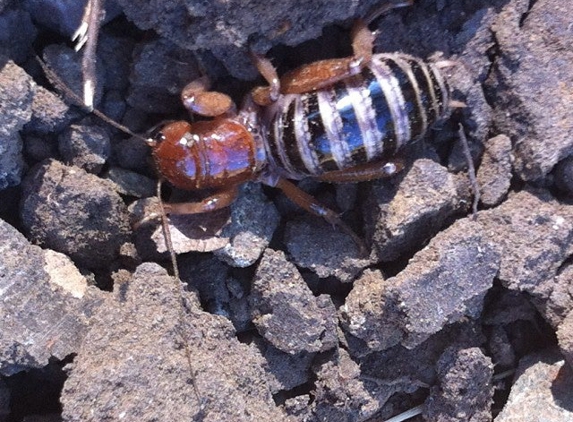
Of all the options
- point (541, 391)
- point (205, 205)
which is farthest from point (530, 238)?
point (205, 205)

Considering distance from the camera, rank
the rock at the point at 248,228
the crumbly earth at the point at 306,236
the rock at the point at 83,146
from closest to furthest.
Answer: the crumbly earth at the point at 306,236
the rock at the point at 83,146
the rock at the point at 248,228

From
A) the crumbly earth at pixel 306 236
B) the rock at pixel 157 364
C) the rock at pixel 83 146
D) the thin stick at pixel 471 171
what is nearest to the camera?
the rock at pixel 157 364

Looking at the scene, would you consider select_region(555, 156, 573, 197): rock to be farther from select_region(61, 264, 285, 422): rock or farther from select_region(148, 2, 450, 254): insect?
select_region(61, 264, 285, 422): rock

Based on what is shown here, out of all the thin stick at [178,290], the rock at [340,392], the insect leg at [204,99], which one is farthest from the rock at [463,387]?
the insect leg at [204,99]

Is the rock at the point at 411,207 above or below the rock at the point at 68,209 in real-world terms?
below

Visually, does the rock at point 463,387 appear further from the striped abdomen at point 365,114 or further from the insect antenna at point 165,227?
the insect antenna at point 165,227

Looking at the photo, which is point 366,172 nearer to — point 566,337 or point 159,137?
point 159,137

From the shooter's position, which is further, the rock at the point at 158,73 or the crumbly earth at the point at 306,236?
the rock at the point at 158,73
